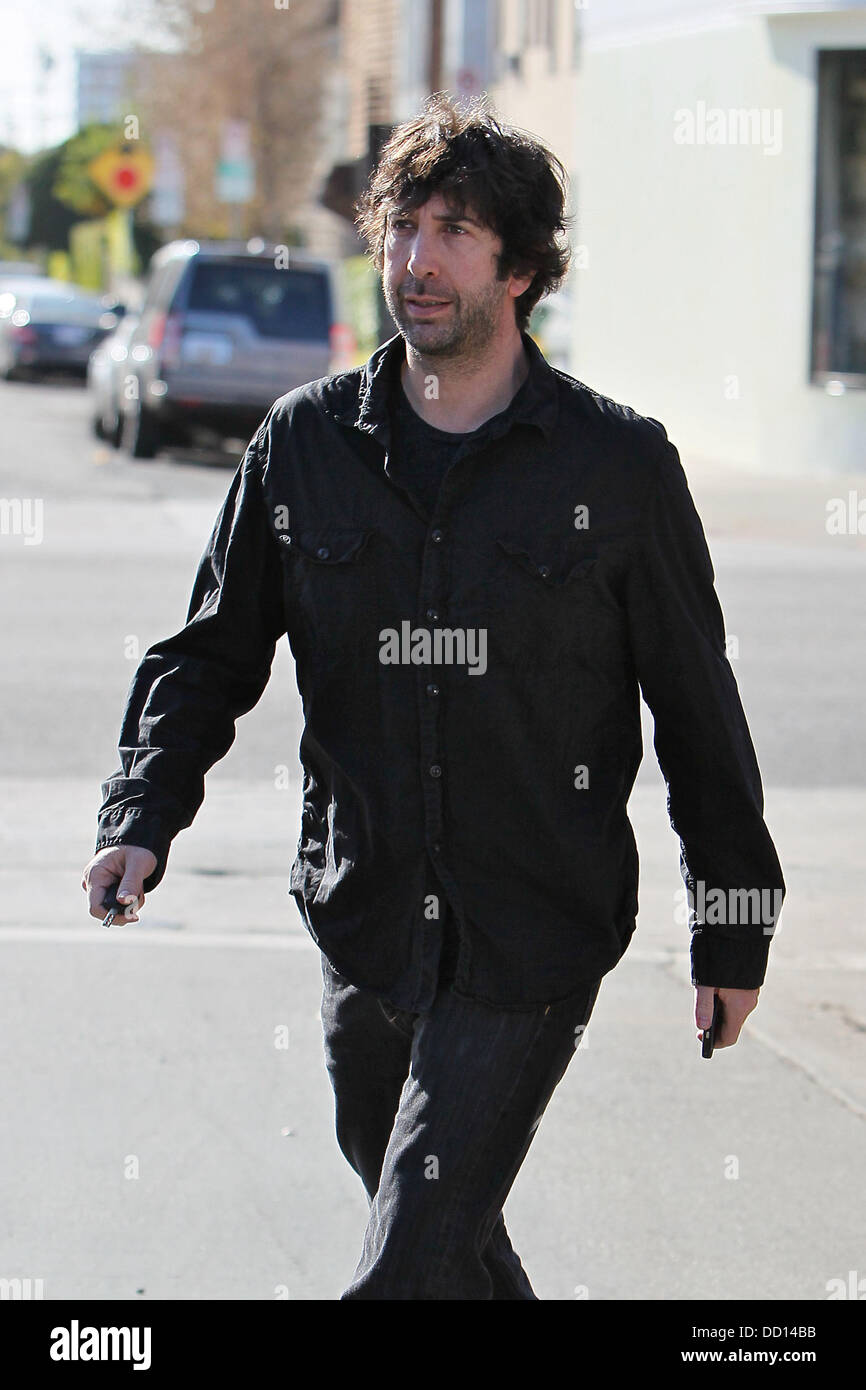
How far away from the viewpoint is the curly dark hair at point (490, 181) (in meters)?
3.03

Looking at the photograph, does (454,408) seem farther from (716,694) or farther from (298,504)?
(716,694)

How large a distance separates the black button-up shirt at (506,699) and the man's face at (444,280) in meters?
0.12

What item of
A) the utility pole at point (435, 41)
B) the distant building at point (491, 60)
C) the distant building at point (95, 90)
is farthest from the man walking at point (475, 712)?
the distant building at point (95, 90)

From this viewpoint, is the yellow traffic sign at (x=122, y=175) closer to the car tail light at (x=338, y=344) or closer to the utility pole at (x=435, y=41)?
the utility pole at (x=435, y=41)

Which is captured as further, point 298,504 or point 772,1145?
point 772,1145

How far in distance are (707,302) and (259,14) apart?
72.0 ft

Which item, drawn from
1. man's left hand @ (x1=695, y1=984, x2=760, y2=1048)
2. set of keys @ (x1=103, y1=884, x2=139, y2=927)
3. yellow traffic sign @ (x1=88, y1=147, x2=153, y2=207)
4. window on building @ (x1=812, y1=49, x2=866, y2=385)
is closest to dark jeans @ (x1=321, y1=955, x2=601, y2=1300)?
man's left hand @ (x1=695, y1=984, x2=760, y2=1048)

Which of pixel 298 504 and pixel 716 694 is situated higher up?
pixel 298 504

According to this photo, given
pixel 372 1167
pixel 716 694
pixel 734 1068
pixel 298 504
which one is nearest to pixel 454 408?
pixel 298 504

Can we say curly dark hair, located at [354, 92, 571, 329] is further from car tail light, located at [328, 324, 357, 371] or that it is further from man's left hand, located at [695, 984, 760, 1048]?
car tail light, located at [328, 324, 357, 371]

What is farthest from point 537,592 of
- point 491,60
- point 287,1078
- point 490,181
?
point 491,60

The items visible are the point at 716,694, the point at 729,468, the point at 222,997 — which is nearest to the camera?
the point at 716,694

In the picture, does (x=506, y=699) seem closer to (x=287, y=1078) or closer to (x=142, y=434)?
(x=287, y=1078)

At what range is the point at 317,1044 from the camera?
5.48 metres
